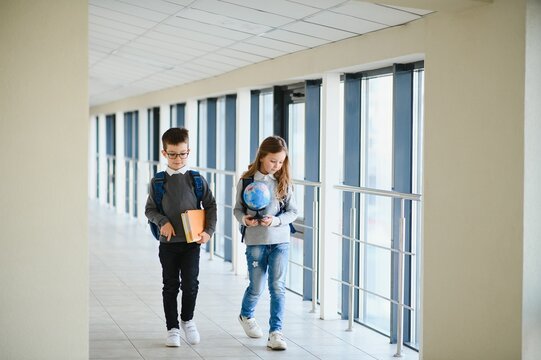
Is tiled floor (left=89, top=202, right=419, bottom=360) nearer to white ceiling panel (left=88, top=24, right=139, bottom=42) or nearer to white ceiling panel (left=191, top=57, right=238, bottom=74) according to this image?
white ceiling panel (left=191, top=57, right=238, bottom=74)

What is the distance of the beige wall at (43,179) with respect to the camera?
9.61 ft

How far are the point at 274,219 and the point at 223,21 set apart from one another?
122cm

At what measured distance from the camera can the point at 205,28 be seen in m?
4.93

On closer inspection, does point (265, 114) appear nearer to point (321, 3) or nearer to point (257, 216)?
point (257, 216)

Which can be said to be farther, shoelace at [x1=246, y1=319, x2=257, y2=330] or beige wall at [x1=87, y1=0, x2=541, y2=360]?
shoelace at [x1=246, y1=319, x2=257, y2=330]

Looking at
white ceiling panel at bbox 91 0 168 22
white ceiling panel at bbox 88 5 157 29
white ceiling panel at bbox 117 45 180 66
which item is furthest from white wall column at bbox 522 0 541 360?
white ceiling panel at bbox 117 45 180 66

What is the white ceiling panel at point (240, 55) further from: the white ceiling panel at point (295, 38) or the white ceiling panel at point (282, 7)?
the white ceiling panel at point (282, 7)

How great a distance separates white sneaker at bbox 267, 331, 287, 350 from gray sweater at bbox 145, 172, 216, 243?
59 centimetres

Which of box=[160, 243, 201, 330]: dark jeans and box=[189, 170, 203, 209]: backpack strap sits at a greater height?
box=[189, 170, 203, 209]: backpack strap

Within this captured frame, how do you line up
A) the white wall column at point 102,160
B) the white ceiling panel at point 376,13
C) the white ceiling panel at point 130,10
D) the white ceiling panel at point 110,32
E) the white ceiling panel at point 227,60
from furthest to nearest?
the white wall column at point 102,160
the white ceiling panel at point 227,60
the white ceiling panel at point 110,32
the white ceiling panel at point 130,10
the white ceiling panel at point 376,13

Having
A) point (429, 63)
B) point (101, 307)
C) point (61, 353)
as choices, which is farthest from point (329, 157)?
point (61, 353)

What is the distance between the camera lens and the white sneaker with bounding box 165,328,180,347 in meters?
4.16

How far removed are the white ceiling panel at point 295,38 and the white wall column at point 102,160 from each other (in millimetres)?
9468

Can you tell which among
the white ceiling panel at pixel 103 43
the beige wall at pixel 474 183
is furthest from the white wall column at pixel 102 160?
the beige wall at pixel 474 183
